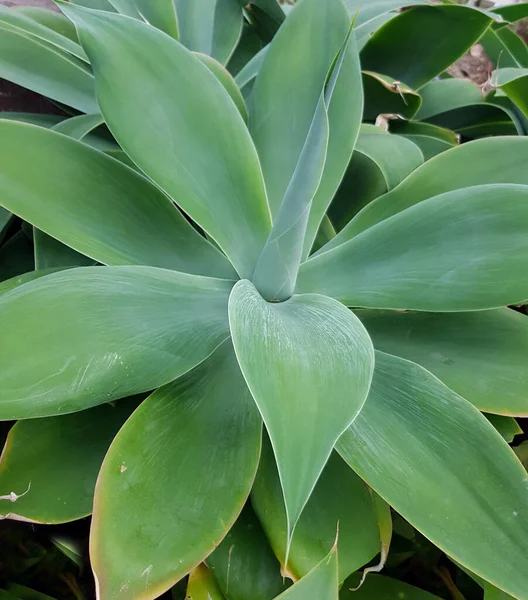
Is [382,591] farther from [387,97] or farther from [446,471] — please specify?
[387,97]

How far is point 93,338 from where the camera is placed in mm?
375

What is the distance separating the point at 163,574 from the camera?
34 centimetres

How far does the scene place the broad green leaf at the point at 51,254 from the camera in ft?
1.62

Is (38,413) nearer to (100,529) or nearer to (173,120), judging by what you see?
(100,529)

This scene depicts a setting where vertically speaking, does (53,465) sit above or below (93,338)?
below

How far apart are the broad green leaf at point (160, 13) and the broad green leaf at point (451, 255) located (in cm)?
43

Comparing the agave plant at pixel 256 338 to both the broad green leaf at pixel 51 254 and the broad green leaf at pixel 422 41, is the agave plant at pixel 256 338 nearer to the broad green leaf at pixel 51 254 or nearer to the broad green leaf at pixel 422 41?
the broad green leaf at pixel 51 254

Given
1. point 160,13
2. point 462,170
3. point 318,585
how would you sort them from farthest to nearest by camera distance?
1. point 160,13
2. point 462,170
3. point 318,585

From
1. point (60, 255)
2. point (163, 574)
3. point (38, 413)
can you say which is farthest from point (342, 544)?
point (60, 255)

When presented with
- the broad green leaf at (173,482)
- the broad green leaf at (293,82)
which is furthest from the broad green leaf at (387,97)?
the broad green leaf at (173,482)

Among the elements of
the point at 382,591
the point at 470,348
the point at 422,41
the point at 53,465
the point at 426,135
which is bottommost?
the point at 382,591

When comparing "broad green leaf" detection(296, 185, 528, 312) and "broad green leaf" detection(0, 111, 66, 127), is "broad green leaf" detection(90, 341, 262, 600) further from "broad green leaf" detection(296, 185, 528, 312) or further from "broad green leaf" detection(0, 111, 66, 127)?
"broad green leaf" detection(0, 111, 66, 127)

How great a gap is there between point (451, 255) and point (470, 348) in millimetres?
108

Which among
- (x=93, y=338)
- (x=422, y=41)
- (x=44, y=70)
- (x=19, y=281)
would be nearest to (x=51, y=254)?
(x=19, y=281)
